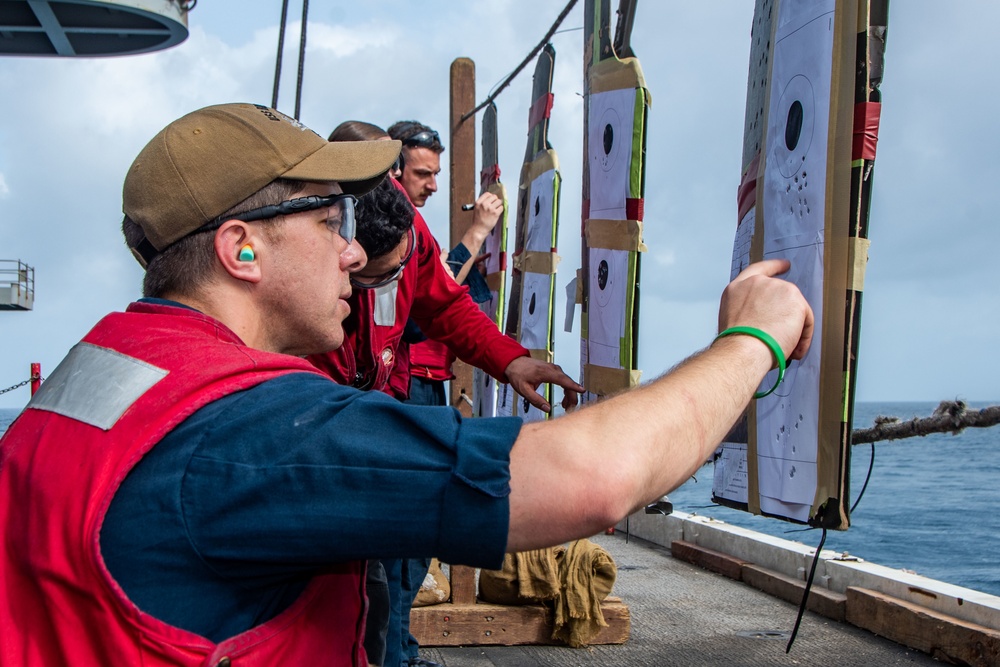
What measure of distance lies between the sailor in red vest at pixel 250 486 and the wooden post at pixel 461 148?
A: 4.57 m

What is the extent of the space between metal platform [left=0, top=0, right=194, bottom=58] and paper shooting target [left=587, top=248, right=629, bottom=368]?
2.24 metres

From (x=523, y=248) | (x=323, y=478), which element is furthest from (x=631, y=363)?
(x=523, y=248)

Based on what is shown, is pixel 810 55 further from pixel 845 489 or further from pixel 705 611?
pixel 705 611

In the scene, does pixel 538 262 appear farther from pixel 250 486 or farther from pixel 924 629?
pixel 250 486

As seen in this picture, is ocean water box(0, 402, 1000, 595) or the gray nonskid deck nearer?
the gray nonskid deck

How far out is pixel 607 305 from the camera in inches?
123

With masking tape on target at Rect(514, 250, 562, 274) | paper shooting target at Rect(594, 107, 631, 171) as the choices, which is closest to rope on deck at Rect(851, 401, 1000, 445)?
paper shooting target at Rect(594, 107, 631, 171)

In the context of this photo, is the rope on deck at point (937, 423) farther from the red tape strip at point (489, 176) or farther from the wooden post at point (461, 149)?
the red tape strip at point (489, 176)

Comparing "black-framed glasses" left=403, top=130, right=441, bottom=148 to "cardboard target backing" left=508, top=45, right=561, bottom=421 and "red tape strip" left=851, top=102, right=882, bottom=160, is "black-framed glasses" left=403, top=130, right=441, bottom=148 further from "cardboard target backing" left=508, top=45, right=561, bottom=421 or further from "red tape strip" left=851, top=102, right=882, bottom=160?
"red tape strip" left=851, top=102, right=882, bottom=160

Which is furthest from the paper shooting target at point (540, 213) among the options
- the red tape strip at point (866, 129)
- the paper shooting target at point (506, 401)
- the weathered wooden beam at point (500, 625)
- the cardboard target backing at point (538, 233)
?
the red tape strip at point (866, 129)

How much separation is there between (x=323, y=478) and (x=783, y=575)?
4.17 m

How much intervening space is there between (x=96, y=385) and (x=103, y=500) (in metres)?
0.16

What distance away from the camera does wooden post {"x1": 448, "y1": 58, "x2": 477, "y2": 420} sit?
582 cm

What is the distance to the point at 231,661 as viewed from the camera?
3.12 ft
